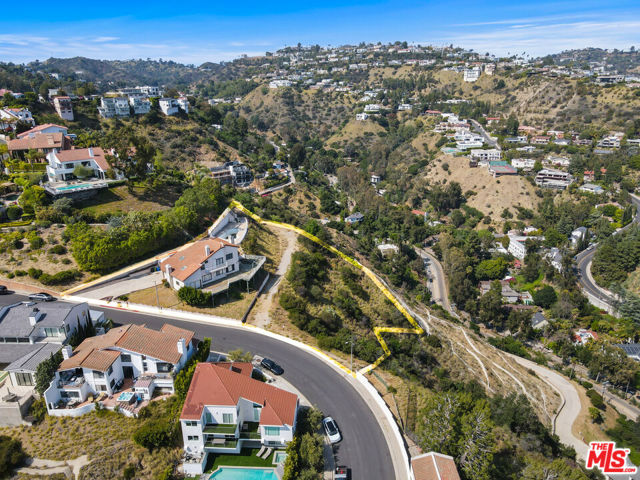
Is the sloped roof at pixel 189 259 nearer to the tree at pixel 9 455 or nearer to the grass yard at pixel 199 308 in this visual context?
the grass yard at pixel 199 308

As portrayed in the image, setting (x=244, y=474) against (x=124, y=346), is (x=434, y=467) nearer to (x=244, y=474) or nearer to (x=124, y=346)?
(x=244, y=474)

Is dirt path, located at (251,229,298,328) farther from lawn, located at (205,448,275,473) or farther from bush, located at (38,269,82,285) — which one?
bush, located at (38,269,82,285)

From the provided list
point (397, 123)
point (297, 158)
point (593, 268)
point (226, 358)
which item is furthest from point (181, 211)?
point (397, 123)

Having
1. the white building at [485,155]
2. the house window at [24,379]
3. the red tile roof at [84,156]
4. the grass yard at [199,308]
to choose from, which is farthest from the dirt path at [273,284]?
the white building at [485,155]

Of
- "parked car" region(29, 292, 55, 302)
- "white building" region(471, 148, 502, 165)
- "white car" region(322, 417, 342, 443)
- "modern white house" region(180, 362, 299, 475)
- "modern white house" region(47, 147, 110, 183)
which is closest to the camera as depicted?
"modern white house" region(180, 362, 299, 475)

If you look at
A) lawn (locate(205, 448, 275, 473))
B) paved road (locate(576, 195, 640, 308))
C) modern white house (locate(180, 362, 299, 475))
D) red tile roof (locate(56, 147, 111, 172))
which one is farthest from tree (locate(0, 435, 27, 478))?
paved road (locate(576, 195, 640, 308))

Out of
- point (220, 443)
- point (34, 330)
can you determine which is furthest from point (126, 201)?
point (220, 443)
